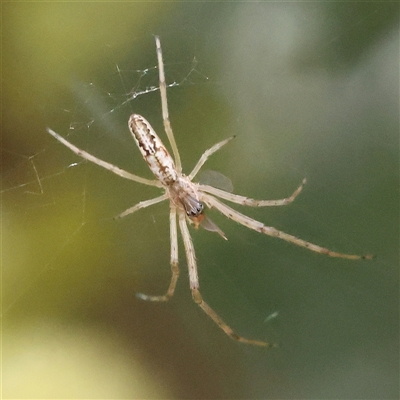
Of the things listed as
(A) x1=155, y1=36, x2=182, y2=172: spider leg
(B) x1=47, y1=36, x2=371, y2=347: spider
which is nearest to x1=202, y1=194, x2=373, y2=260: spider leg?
(B) x1=47, y1=36, x2=371, y2=347: spider

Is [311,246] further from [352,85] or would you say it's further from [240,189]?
[352,85]

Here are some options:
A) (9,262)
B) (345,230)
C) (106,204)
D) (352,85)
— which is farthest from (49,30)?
(345,230)

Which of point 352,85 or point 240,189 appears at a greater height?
point 352,85

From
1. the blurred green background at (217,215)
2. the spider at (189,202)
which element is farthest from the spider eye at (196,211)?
the blurred green background at (217,215)

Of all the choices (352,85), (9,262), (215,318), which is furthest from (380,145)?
(9,262)

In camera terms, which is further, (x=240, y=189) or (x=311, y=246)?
(x=240, y=189)

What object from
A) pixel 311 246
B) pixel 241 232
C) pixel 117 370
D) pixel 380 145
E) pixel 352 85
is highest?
pixel 352 85
